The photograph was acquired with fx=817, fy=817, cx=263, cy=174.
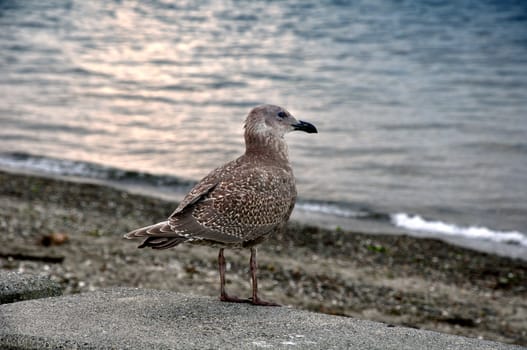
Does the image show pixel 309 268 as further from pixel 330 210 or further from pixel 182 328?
pixel 182 328

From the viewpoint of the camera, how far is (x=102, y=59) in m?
31.2

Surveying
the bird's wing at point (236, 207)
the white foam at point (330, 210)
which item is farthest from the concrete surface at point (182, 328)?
the white foam at point (330, 210)

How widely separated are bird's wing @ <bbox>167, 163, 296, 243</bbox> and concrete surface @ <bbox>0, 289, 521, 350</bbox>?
56cm

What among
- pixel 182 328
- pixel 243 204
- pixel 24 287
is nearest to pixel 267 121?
pixel 243 204

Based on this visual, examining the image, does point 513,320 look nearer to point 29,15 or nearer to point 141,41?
point 141,41

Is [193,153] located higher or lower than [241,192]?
lower

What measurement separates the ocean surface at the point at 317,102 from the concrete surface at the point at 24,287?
815 centimetres

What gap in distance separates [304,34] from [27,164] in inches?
816

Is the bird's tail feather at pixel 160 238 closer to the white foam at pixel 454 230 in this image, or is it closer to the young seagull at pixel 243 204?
the young seagull at pixel 243 204

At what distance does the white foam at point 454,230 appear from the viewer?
1335cm

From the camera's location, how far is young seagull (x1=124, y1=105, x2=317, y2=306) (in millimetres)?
5586

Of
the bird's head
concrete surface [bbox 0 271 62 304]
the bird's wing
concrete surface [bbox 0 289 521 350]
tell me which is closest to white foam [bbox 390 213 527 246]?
the bird's head

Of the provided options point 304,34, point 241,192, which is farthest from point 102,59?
point 241,192

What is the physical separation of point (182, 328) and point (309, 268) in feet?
18.9
